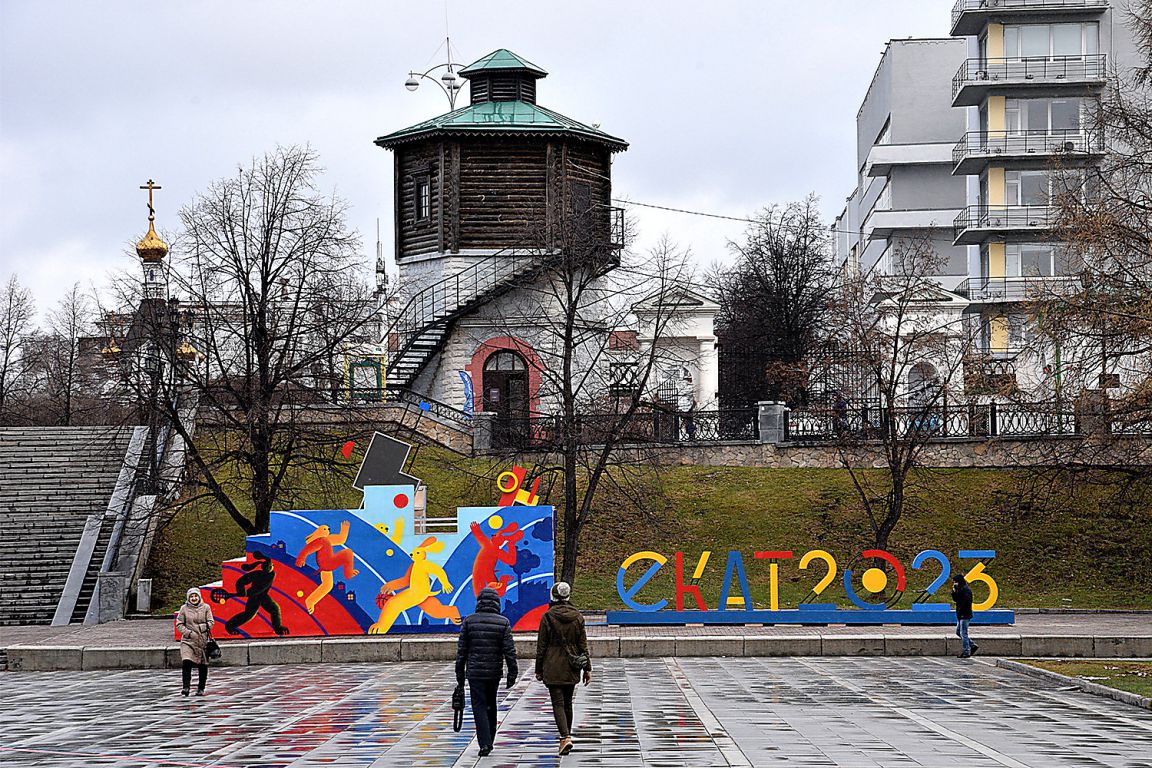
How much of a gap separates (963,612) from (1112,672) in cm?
317

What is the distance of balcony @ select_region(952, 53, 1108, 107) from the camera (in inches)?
2282

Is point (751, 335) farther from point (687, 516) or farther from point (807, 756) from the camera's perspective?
point (807, 756)

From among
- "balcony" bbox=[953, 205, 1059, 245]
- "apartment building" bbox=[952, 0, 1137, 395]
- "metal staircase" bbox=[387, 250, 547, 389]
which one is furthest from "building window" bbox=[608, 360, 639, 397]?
"balcony" bbox=[953, 205, 1059, 245]

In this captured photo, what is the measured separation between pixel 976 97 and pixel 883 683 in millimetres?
44701

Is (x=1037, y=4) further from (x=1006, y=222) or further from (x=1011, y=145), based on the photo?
(x=1006, y=222)

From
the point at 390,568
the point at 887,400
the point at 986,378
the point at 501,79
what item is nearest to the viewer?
the point at 390,568

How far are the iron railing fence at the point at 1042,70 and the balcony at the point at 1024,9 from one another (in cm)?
166

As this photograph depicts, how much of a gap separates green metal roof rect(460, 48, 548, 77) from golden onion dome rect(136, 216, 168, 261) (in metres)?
12.7

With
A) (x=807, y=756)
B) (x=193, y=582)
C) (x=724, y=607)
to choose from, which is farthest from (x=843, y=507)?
(x=807, y=756)

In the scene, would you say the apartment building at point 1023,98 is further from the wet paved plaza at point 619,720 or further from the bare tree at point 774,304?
the wet paved plaza at point 619,720

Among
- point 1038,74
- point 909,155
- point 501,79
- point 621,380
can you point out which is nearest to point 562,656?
point 621,380

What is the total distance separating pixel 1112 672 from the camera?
21.2 m

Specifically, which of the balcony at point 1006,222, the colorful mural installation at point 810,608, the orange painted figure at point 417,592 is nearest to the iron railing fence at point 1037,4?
the balcony at point 1006,222

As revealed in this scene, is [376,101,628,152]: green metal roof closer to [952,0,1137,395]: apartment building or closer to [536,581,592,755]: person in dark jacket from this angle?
[952,0,1137,395]: apartment building
